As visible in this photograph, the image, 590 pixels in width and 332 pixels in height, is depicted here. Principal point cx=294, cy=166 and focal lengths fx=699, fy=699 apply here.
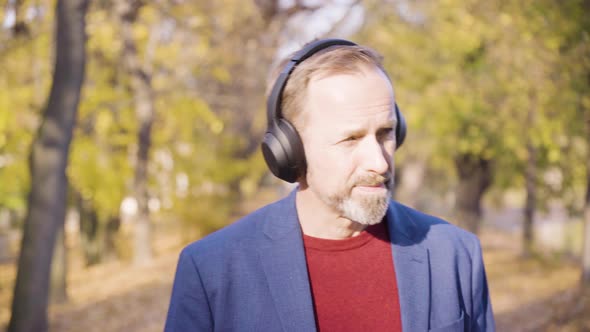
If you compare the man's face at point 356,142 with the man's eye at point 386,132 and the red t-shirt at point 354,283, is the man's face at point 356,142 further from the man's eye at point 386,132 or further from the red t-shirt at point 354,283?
the red t-shirt at point 354,283

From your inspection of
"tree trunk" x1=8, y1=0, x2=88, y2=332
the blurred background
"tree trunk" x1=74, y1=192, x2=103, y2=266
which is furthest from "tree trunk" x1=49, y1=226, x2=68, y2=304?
"tree trunk" x1=74, y1=192, x2=103, y2=266

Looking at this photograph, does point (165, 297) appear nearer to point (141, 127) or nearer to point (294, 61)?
point (141, 127)

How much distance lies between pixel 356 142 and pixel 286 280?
523 millimetres

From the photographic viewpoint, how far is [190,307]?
233 centimetres

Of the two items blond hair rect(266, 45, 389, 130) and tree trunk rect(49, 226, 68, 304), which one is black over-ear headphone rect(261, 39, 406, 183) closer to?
blond hair rect(266, 45, 389, 130)

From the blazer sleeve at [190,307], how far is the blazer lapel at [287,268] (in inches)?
9.0

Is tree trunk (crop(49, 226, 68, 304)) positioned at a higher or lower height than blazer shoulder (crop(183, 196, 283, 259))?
lower

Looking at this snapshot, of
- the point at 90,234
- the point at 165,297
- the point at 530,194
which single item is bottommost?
the point at 90,234

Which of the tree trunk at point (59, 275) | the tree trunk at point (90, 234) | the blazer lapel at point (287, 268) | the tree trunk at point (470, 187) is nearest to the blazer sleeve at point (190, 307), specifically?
the blazer lapel at point (287, 268)

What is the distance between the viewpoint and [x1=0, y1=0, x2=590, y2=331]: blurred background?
27.6 ft

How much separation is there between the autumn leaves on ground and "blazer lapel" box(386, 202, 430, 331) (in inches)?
249

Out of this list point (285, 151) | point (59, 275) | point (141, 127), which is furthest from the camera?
point (141, 127)

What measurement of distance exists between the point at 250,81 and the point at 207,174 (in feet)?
14.2

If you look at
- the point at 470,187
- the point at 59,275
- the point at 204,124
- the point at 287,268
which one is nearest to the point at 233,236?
the point at 287,268
